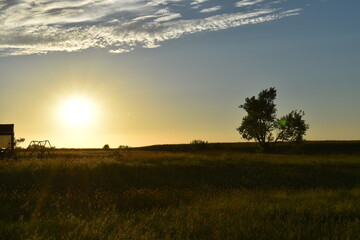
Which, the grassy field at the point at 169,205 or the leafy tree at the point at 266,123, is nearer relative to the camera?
the grassy field at the point at 169,205

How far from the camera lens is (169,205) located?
1156 cm

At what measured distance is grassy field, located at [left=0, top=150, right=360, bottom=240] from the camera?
7504 millimetres

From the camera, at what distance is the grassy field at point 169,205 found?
7.50 meters

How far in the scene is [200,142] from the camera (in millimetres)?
69875

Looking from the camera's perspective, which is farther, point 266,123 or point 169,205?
point 266,123

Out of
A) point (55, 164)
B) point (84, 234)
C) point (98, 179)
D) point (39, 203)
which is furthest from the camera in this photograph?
point (55, 164)

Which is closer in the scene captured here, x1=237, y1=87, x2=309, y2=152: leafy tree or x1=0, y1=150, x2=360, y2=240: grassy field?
x1=0, y1=150, x2=360, y2=240: grassy field

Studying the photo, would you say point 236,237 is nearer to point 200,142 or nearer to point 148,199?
point 148,199

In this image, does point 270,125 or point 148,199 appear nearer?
point 148,199

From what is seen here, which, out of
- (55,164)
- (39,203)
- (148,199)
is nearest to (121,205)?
(148,199)

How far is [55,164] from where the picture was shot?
75.0ft

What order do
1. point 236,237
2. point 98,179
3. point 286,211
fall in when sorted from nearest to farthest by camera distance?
point 236,237 < point 286,211 < point 98,179

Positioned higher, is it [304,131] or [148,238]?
[304,131]

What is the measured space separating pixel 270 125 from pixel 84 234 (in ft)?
188
